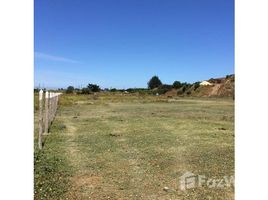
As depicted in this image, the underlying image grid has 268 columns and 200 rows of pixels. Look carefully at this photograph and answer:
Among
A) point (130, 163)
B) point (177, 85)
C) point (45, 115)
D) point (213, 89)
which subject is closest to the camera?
point (130, 163)

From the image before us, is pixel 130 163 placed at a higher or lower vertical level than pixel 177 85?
lower

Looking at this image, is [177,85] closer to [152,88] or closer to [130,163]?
[152,88]

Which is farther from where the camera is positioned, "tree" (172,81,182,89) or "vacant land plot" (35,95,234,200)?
"tree" (172,81,182,89)

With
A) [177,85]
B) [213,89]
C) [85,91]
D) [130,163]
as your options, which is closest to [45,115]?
[130,163]

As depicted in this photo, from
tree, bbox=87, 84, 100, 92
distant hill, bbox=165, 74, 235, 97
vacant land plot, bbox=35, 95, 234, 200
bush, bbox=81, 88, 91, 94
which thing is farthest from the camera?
tree, bbox=87, 84, 100, 92

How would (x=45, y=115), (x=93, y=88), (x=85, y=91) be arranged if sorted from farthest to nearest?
1. (x=93, y=88)
2. (x=85, y=91)
3. (x=45, y=115)

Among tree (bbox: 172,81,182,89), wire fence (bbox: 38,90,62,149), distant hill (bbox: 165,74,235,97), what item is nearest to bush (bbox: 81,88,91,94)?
distant hill (bbox: 165,74,235,97)

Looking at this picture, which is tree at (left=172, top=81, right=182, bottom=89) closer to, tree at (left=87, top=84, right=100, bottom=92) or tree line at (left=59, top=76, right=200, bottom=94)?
tree line at (left=59, top=76, right=200, bottom=94)

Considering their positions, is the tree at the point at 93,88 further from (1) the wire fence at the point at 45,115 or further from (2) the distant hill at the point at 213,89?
(1) the wire fence at the point at 45,115

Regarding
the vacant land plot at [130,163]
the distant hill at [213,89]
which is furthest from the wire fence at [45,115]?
the distant hill at [213,89]

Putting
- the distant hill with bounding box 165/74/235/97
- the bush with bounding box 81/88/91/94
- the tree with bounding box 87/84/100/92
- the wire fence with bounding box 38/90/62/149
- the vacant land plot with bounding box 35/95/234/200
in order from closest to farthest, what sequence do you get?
the vacant land plot with bounding box 35/95/234/200, the wire fence with bounding box 38/90/62/149, the distant hill with bounding box 165/74/235/97, the bush with bounding box 81/88/91/94, the tree with bounding box 87/84/100/92
